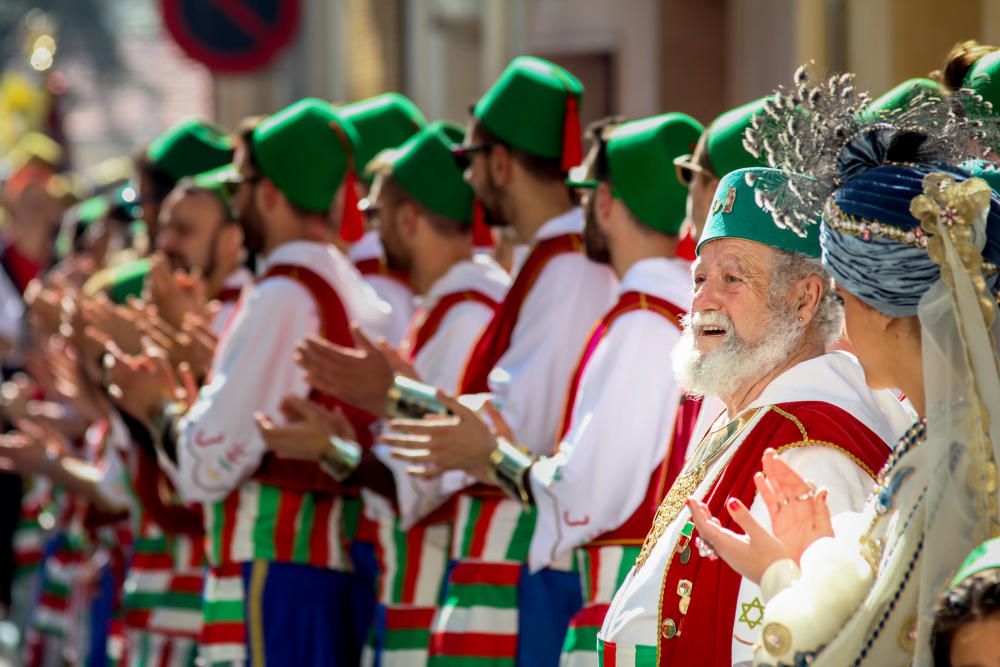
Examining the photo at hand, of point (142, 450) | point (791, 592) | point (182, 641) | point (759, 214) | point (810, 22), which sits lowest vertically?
point (182, 641)

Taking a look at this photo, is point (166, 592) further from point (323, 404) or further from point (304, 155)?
point (304, 155)

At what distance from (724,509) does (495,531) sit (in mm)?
1751

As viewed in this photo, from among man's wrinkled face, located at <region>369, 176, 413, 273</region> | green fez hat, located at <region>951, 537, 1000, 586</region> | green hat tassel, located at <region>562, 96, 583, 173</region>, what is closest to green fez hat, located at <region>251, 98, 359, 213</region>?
man's wrinkled face, located at <region>369, 176, 413, 273</region>

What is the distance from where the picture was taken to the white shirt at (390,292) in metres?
6.31

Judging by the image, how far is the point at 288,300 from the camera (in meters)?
5.78

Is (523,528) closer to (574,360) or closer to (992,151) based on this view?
(574,360)

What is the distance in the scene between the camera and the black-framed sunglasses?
536 centimetres

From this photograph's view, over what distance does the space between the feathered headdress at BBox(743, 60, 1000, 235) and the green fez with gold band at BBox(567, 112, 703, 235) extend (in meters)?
1.32

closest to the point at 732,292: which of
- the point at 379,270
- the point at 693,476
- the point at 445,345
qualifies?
the point at 693,476

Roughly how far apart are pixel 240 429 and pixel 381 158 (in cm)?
105

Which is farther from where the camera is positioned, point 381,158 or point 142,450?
point 142,450

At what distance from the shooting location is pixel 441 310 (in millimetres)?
5641

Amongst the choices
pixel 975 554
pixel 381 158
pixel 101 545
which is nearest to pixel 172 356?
pixel 381 158

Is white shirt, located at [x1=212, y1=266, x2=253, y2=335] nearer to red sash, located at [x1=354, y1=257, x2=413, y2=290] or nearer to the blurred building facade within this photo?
red sash, located at [x1=354, y1=257, x2=413, y2=290]
